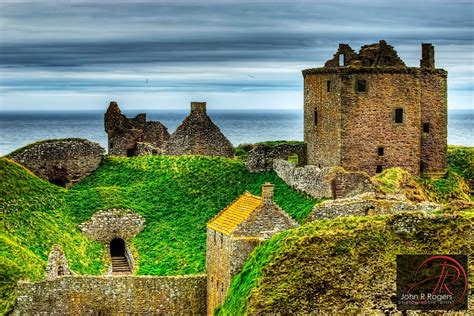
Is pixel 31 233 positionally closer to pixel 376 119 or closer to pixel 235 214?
pixel 235 214

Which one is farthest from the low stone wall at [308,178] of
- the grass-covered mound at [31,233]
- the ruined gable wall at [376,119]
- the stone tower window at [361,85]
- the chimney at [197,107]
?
the chimney at [197,107]

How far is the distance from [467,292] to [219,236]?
8677 mm

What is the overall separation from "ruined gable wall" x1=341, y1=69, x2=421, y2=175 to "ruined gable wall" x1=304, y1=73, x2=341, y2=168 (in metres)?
0.42

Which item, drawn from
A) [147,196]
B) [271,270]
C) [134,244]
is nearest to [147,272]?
[134,244]

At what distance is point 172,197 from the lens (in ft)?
169

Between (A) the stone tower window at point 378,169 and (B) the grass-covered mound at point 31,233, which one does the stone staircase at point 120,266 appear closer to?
(B) the grass-covered mound at point 31,233

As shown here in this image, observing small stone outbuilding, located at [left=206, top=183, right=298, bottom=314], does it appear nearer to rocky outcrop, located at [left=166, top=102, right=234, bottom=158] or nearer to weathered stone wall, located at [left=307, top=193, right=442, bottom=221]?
weathered stone wall, located at [left=307, top=193, right=442, bottom=221]

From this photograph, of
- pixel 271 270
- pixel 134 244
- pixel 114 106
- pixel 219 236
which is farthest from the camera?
pixel 114 106

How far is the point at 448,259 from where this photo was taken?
107ft

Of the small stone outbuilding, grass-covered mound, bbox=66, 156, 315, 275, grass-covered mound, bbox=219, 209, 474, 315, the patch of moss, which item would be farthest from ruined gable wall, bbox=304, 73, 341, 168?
grass-covered mound, bbox=219, 209, 474, 315

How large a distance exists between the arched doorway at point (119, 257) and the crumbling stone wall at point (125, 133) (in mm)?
18145

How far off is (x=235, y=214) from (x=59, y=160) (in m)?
19.1

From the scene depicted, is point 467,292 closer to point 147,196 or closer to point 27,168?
point 147,196

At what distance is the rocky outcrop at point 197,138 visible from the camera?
6044cm
